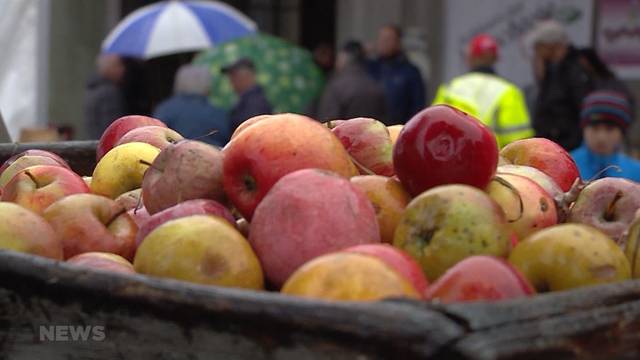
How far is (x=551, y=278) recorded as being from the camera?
6.58ft

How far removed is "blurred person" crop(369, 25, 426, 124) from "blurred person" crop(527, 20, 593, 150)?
6.32ft

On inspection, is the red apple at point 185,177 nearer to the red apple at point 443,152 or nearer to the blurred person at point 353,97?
the red apple at point 443,152

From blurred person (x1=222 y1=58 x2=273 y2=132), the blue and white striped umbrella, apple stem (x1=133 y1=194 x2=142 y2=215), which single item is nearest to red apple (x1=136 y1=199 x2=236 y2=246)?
apple stem (x1=133 y1=194 x2=142 y2=215)

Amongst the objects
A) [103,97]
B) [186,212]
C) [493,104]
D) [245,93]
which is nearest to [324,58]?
[103,97]

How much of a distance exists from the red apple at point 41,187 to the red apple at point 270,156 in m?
0.41

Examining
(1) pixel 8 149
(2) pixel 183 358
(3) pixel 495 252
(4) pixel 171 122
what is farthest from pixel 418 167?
(4) pixel 171 122

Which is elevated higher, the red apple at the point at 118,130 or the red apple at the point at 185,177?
the red apple at the point at 185,177

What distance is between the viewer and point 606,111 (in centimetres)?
587

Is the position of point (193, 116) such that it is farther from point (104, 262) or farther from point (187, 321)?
point (187, 321)

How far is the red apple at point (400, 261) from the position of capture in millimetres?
1849

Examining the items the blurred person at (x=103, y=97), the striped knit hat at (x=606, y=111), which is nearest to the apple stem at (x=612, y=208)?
the striped knit hat at (x=606, y=111)

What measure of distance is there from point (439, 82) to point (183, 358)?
8547 mm

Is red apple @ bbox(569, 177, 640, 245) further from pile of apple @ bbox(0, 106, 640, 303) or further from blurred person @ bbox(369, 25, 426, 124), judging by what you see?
blurred person @ bbox(369, 25, 426, 124)

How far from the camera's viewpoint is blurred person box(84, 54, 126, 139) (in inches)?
360
